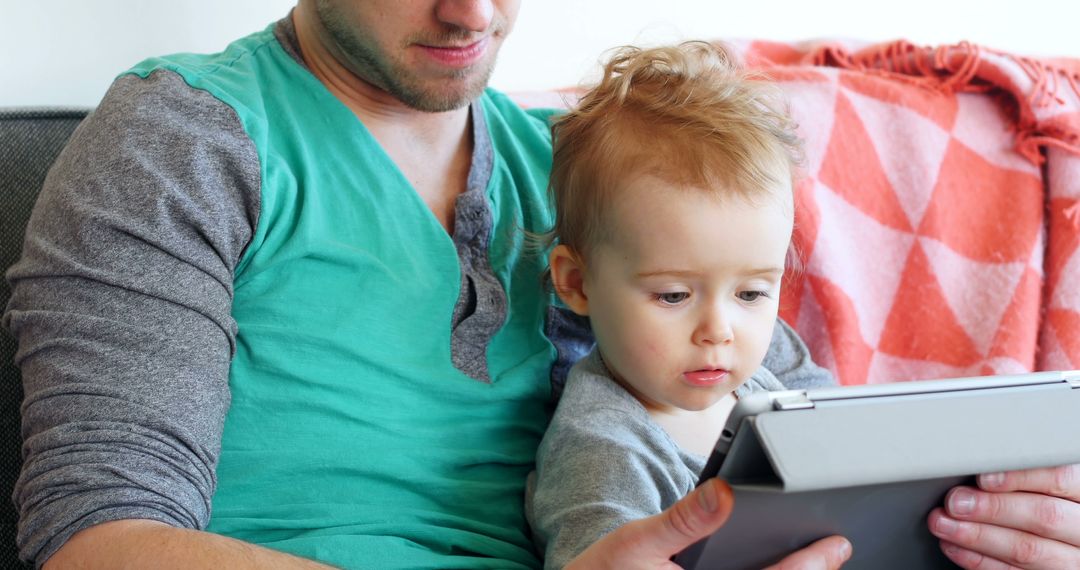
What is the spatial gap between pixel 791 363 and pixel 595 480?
580 millimetres

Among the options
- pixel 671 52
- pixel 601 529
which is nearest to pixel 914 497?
pixel 601 529

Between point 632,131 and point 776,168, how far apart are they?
0.16 m

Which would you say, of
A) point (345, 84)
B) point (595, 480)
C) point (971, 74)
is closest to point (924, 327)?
point (971, 74)

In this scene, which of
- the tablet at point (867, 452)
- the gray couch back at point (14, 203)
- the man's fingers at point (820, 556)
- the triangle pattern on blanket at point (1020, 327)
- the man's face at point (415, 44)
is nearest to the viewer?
the tablet at point (867, 452)

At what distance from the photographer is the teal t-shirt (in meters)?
1.23

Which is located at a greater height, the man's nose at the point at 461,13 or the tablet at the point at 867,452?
the man's nose at the point at 461,13

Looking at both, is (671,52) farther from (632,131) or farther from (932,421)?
(932,421)

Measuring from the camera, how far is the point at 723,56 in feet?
4.57

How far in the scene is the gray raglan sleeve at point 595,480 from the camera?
3.55ft

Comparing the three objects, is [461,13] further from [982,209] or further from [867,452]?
[982,209]

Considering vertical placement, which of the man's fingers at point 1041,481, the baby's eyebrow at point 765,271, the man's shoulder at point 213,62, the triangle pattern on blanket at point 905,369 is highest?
the man's shoulder at point 213,62

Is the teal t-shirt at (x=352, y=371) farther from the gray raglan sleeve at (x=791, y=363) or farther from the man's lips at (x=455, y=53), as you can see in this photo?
the gray raglan sleeve at (x=791, y=363)

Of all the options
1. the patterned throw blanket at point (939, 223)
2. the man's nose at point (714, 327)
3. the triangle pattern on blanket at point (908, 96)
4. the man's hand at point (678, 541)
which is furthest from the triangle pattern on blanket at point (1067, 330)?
the man's hand at point (678, 541)

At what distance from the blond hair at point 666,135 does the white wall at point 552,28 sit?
0.29 metres
